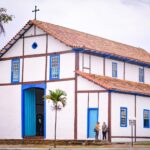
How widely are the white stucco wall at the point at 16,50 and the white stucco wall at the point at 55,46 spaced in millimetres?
3515

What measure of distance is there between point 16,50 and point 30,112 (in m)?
5.69

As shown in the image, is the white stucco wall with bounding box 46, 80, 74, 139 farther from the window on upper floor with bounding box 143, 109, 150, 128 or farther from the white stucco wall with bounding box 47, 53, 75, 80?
the window on upper floor with bounding box 143, 109, 150, 128

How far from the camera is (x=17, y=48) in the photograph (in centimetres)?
4759

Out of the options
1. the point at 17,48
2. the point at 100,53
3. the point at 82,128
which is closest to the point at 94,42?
the point at 100,53

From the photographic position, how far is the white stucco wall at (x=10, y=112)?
4675 cm

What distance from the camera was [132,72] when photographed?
4938cm

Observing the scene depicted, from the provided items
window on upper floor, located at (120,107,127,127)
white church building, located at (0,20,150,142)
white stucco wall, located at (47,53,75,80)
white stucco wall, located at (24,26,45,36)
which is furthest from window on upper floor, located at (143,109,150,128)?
white stucco wall, located at (24,26,45,36)

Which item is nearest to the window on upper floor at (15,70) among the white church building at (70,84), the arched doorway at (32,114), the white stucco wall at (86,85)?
the white church building at (70,84)

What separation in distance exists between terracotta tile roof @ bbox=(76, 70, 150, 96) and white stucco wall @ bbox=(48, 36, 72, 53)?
2.82 metres

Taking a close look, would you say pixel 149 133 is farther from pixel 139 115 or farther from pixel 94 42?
pixel 94 42

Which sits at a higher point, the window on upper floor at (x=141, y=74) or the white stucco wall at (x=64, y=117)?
the window on upper floor at (x=141, y=74)

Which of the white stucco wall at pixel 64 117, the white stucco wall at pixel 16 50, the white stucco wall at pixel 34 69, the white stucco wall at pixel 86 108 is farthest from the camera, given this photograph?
the white stucco wall at pixel 16 50

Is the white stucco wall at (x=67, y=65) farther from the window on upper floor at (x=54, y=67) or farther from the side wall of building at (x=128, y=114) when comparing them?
the side wall of building at (x=128, y=114)

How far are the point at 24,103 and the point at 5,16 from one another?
30.7 ft
